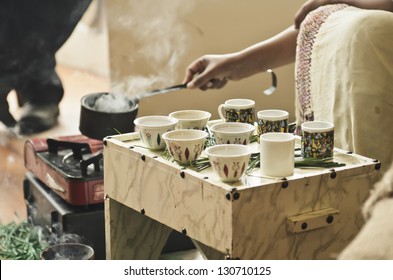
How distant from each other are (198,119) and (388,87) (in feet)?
1.63

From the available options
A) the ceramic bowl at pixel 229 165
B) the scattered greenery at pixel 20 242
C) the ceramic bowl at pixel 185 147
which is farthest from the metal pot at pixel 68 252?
the ceramic bowl at pixel 229 165

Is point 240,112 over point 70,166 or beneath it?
over

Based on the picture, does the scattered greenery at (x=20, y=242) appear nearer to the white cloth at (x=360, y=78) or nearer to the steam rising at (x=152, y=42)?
the steam rising at (x=152, y=42)

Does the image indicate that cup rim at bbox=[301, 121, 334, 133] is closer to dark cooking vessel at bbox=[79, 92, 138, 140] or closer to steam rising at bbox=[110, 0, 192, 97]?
dark cooking vessel at bbox=[79, 92, 138, 140]

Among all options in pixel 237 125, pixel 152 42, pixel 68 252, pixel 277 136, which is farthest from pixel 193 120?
pixel 152 42

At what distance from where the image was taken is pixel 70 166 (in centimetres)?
255

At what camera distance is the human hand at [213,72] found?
2.41m

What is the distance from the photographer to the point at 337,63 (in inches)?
77.0

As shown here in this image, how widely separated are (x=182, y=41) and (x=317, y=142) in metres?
1.85

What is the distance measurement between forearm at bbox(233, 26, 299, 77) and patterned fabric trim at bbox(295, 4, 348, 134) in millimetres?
197

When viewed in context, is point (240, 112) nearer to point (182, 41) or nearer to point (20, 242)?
point (20, 242)

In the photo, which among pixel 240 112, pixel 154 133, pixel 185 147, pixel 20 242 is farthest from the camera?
pixel 20 242

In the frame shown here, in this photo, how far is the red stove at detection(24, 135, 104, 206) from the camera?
243 centimetres
